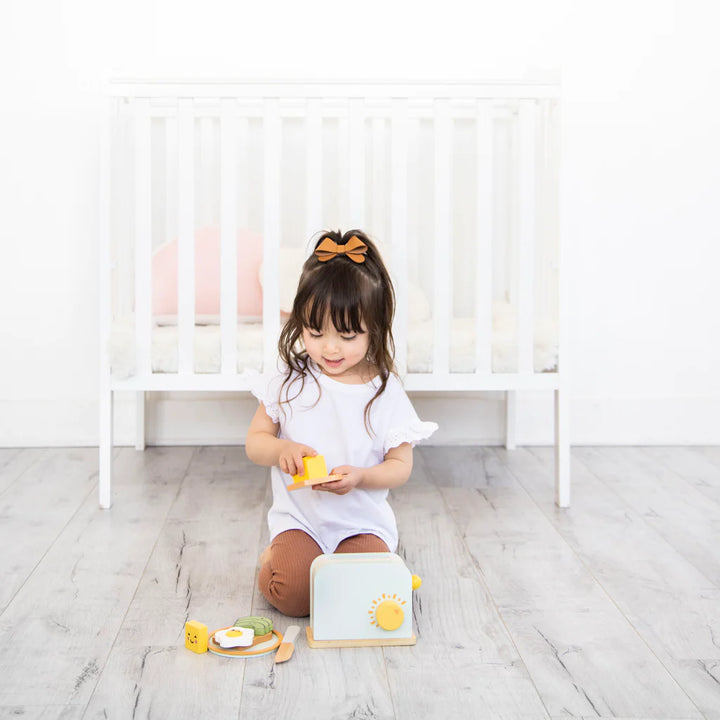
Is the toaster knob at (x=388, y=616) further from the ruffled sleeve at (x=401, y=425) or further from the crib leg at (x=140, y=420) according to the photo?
the crib leg at (x=140, y=420)

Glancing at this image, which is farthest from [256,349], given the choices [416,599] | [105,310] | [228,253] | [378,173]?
[378,173]

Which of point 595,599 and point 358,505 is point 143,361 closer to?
point 358,505

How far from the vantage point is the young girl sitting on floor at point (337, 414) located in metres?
1.26

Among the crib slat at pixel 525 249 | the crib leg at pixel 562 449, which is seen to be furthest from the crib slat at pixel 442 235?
the crib leg at pixel 562 449

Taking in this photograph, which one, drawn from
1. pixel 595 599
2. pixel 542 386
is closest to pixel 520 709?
pixel 595 599

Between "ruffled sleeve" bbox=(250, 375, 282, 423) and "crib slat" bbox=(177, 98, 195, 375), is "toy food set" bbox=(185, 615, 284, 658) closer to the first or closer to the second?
"ruffled sleeve" bbox=(250, 375, 282, 423)

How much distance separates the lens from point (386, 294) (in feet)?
4.28

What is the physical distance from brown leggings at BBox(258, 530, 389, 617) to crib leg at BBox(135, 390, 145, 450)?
1.04 meters

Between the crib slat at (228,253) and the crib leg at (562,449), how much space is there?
25.7 inches

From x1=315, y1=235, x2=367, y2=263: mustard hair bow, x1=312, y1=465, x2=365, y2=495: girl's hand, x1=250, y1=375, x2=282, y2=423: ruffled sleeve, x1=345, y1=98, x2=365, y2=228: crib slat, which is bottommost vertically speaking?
x1=312, y1=465, x2=365, y2=495: girl's hand

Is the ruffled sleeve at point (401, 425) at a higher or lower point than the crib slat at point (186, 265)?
lower

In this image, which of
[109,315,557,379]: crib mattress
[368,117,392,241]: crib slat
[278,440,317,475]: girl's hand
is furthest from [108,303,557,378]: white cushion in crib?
[368,117,392,241]: crib slat

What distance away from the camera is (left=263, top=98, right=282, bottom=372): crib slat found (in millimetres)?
1677

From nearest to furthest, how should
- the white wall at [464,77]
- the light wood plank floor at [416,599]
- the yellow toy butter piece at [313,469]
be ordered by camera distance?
the light wood plank floor at [416,599]
the yellow toy butter piece at [313,469]
the white wall at [464,77]
